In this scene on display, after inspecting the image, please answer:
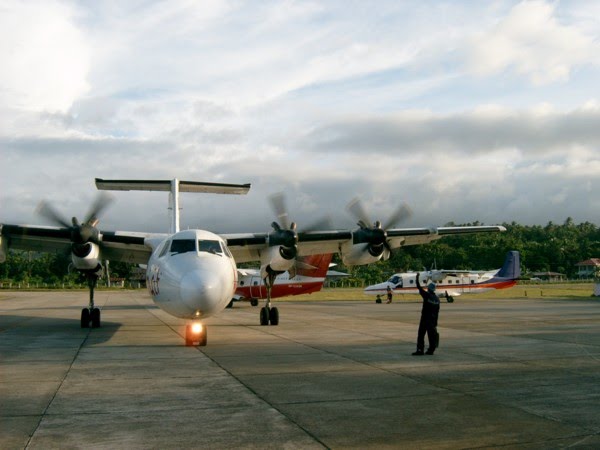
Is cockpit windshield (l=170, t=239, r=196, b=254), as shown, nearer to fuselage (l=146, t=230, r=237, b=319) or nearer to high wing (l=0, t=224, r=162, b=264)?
fuselage (l=146, t=230, r=237, b=319)

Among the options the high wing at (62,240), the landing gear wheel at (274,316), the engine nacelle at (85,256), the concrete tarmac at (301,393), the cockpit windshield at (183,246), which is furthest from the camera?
the landing gear wheel at (274,316)

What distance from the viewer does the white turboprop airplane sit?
1317 centimetres

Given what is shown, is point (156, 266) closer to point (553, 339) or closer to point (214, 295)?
point (214, 295)

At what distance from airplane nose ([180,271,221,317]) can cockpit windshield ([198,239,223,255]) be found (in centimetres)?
141

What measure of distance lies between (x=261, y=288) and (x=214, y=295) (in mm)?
26007

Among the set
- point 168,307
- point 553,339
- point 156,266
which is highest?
point 156,266

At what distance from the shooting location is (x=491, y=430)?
21.3 feet

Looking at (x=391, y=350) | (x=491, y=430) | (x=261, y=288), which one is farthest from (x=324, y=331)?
(x=261, y=288)

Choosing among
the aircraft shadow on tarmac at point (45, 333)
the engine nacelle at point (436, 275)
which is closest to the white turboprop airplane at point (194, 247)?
the aircraft shadow on tarmac at point (45, 333)

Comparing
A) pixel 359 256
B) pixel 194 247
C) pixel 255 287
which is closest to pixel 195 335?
pixel 194 247

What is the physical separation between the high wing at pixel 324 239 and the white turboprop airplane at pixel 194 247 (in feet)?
0.12

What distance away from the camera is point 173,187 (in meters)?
21.8

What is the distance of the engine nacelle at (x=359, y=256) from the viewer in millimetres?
21562

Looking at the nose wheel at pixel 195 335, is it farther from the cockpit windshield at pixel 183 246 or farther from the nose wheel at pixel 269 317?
the nose wheel at pixel 269 317
